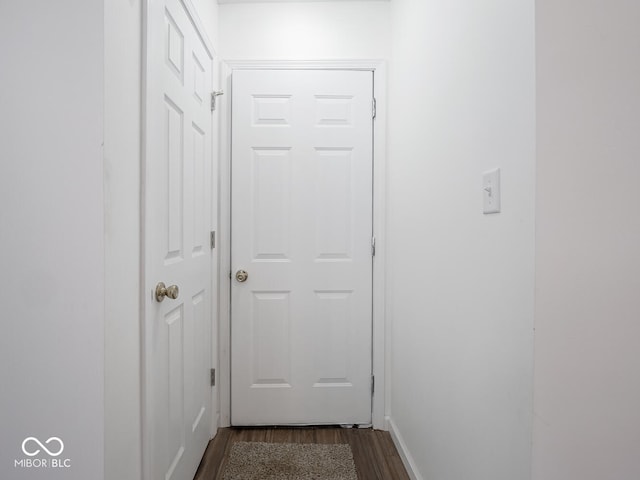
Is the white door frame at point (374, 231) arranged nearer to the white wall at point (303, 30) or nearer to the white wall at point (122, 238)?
the white wall at point (303, 30)

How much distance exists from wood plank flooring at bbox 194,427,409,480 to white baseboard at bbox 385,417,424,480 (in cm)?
3

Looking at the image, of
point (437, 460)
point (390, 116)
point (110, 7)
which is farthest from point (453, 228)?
point (110, 7)

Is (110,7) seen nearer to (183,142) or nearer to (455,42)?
(183,142)

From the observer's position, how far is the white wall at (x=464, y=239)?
0.90m

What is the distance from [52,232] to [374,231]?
154 centimetres

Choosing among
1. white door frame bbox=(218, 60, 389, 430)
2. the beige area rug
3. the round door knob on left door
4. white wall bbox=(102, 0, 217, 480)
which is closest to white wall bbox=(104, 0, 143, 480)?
white wall bbox=(102, 0, 217, 480)

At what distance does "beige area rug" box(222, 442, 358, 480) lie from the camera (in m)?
1.71

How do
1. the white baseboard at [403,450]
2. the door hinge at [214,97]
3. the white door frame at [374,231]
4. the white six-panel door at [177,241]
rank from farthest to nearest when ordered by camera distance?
the white door frame at [374,231]
the door hinge at [214,97]
the white baseboard at [403,450]
the white six-panel door at [177,241]

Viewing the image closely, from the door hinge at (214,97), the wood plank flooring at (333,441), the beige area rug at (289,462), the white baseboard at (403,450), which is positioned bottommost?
the wood plank flooring at (333,441)

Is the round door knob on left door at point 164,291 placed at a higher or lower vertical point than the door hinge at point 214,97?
lower

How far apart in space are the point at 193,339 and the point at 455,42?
1.57 m

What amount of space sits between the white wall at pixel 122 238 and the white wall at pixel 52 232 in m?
0.03

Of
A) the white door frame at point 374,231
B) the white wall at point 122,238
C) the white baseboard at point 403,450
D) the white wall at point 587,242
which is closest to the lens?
the white wall at point 587,242

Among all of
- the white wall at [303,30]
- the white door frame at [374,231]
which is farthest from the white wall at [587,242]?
the white wall at [303,30]
